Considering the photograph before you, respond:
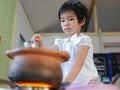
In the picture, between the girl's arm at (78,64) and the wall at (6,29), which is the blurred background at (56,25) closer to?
the wall at (6,29)

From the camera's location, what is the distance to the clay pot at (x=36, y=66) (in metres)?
0.49

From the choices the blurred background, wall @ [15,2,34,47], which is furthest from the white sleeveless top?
wall @ [15,2,34,47]

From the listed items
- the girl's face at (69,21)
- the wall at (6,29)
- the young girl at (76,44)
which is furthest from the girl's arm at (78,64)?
the wall at (6,29)

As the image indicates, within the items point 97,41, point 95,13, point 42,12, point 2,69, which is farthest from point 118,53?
point 2,69

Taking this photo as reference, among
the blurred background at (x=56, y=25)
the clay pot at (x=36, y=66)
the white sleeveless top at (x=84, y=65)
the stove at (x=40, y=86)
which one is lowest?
the blurred background at (x=56, y=25)

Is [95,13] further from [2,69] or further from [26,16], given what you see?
[2,69]

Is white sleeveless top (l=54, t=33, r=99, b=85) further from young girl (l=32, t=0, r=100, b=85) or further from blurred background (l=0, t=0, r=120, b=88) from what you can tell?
blurred background (l=0, t=0, r=120, b=88)

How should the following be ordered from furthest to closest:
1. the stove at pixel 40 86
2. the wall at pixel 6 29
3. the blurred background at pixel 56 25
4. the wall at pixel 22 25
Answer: the wall at pixel 22 25 → the blurred background at pixel 56 25 → the wall at pixel 6 29 → the stove at pixel 40 86

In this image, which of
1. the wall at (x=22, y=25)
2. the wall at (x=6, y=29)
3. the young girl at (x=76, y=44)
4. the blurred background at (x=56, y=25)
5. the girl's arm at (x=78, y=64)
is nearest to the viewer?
the girl's arm at (x=78, y=64)

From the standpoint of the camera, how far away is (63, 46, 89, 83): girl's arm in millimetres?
725

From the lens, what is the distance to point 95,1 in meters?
2.81

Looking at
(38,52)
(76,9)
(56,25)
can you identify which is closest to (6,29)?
(76,9)

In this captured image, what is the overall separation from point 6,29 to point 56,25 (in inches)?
48.3

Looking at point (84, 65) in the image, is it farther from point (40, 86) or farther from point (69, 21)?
point (40, 86)
